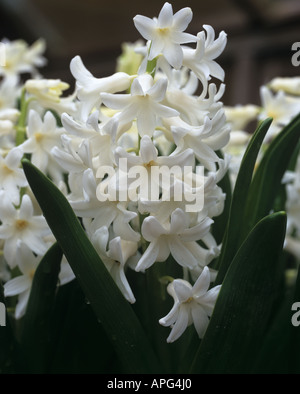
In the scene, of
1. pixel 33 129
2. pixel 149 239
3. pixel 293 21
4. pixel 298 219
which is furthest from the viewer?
pixel 293 21

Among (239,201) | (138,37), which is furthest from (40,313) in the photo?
(138,37)

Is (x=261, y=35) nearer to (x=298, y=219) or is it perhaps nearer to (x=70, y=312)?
(x=298, y=219)

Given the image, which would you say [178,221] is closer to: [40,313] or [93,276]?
[93,276]

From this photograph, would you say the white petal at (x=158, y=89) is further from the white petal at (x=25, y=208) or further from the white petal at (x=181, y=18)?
the white petal at (x=25, y=208)

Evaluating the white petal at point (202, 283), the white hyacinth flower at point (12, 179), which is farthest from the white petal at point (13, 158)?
the white petal at point (202, 283)

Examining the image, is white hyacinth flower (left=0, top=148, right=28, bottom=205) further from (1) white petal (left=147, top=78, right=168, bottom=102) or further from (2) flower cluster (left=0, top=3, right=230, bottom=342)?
(1) white petal (left=147, top=78, right=168, bottom=102)

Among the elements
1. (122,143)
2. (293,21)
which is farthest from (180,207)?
(293,21)
